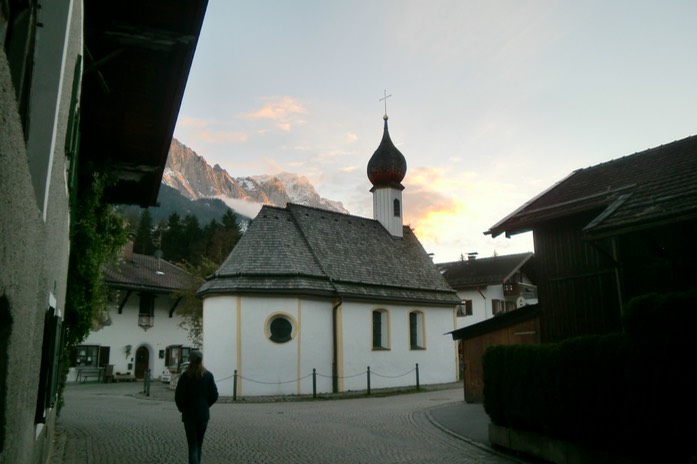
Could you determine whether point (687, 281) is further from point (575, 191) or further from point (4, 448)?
point (4, 448)

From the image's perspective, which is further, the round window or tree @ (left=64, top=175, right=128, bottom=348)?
the round window

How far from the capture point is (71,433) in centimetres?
1213

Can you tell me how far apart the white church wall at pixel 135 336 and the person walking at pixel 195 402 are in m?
29.4

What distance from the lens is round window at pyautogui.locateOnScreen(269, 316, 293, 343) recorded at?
24.3 metres

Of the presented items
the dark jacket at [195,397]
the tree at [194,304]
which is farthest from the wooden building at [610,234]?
the tree at [194,304]

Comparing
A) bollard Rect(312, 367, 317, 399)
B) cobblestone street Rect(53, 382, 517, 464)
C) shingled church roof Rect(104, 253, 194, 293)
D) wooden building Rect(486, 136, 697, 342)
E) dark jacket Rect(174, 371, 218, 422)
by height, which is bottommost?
cobblestone street Rect(53, 382, 517, 464)

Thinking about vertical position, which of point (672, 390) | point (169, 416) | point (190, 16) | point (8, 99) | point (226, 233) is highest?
point (226, 233)

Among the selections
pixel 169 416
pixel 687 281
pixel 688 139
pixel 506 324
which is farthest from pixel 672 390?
pixel 169 416

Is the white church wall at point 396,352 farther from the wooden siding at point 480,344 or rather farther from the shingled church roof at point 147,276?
the shingled church roof at point 147,276

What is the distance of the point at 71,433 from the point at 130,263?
30447 millimetres

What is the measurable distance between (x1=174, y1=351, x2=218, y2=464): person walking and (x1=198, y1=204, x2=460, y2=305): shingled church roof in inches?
626

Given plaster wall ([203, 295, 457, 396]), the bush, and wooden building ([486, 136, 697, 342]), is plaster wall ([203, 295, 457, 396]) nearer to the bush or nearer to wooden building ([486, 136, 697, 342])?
wooden building ([486, 136, 697, 342])

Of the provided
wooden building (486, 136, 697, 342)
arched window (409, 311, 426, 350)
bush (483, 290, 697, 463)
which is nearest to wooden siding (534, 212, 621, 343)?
wooden building (486, 136, 697, 342)

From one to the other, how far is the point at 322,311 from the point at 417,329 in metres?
6.85
